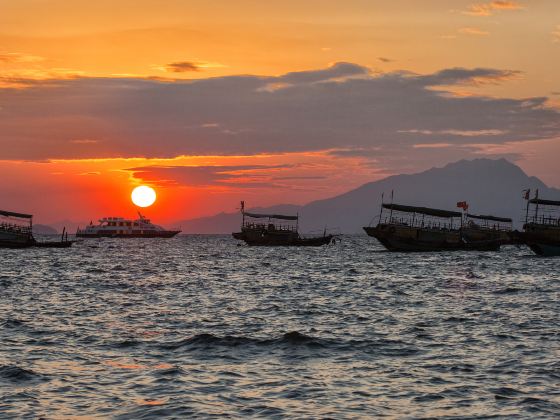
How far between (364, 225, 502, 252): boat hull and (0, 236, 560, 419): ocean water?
58553 mm

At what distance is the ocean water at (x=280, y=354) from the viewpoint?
60.3ft

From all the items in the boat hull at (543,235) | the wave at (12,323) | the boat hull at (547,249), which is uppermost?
the boat hull at (543,235)

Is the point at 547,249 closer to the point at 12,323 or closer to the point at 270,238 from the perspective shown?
the point at 270,238

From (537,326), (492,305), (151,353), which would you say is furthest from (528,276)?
(151,353)

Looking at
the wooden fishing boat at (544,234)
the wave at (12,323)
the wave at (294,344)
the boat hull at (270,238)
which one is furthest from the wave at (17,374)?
the boat hull at (270,238)

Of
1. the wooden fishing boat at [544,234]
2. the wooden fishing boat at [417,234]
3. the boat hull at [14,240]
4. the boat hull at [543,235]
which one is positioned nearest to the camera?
the wooden fishing boat at [544,234]

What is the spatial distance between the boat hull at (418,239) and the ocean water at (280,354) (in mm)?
58553

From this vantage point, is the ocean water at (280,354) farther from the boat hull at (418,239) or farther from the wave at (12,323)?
the boat hull at (418,239)

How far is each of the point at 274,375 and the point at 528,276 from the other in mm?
49271

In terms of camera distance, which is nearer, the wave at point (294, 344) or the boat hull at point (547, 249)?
the wave at point (294, 344)

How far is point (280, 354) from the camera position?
83.5 ft

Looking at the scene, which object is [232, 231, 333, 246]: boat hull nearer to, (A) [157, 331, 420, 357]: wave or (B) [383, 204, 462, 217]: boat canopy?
(B) [383, 204, 462, 217]: boat canopy

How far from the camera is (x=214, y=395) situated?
19.3 m

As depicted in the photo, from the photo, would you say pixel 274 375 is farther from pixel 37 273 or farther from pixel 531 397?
pixel 37 273
